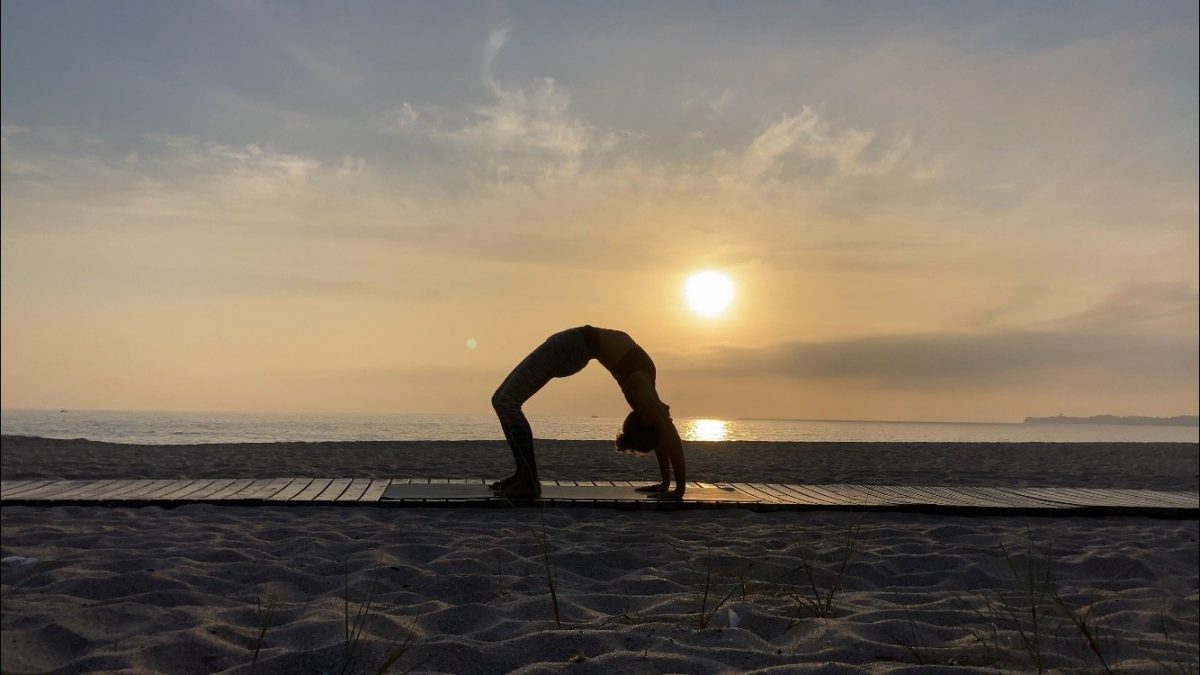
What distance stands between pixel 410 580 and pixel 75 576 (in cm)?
158

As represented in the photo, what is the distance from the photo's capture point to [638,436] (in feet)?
21.7

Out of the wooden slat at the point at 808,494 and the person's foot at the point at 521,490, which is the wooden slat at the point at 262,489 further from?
the wooden slat at the point at 808,494

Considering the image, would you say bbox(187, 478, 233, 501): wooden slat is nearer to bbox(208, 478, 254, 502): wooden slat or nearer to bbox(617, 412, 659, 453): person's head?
bbox(208, 478, 254, 502): wooden slat

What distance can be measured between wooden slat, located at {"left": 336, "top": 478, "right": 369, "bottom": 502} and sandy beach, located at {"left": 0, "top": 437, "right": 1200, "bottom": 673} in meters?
0.28

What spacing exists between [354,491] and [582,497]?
1992mm

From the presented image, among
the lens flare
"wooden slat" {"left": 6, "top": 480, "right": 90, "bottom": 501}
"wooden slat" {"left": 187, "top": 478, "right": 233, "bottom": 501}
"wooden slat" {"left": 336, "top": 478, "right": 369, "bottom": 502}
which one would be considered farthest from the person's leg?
the lens flare

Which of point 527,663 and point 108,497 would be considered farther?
point 108,497

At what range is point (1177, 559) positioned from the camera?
5.28m

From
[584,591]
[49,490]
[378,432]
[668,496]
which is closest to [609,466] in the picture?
[668,496]

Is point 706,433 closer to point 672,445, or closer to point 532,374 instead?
point 672,445

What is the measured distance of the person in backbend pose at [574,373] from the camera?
6504 mm

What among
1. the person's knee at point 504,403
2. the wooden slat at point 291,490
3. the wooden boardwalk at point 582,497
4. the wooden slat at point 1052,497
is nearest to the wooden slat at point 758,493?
the wooden boardwalk at point 582,497

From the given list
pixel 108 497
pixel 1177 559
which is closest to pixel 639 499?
pixel 1177 559

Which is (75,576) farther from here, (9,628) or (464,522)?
(464,522)
